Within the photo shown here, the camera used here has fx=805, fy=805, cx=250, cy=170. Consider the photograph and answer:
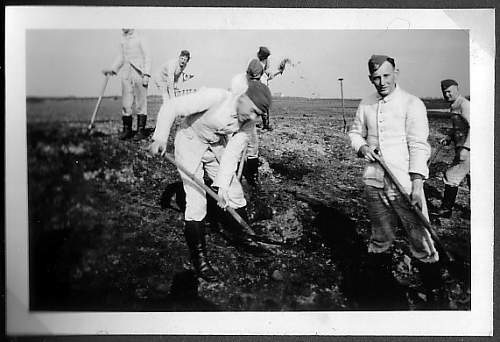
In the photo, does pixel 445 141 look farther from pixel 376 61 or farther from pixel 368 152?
pixel 376 61

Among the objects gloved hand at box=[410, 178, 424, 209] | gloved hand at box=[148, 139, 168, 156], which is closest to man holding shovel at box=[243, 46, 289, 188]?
gloved hand at box=[148, 139, 168, 156]

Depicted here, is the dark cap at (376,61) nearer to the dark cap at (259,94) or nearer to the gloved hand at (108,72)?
the dark cap at (259,94)

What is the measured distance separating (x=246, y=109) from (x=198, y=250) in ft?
2.35

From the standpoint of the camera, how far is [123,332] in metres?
3.87

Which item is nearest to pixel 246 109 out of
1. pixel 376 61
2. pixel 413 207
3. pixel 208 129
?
pixel 208 129

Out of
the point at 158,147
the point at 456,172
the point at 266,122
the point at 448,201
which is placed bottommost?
the point at 448,201

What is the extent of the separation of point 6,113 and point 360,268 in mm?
1857

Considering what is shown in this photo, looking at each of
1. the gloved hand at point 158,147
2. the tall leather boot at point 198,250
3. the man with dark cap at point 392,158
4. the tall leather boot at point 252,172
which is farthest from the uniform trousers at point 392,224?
the gloved hand at point 158,147

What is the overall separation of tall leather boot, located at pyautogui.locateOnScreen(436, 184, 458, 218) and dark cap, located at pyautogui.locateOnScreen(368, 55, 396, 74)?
0.65 meters

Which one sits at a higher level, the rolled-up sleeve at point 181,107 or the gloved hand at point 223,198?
the rolled-up sleeve at point 181,107

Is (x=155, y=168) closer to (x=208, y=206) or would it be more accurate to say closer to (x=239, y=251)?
(x=208, y=206)

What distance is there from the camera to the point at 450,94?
3859 millimetres

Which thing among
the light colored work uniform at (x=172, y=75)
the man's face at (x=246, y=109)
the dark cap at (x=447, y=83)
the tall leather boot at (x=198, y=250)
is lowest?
the tall leather boot at (x=198, y=250)

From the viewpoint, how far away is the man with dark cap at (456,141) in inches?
152
